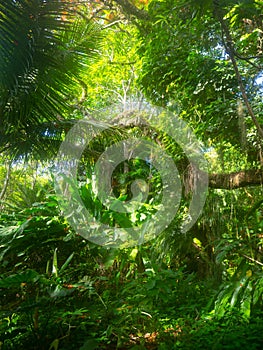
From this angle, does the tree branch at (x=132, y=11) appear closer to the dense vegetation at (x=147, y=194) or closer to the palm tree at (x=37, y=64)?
the dense vegetation at (x=147, y=194)

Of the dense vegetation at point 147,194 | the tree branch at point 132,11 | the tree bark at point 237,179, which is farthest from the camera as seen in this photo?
the tree branch at point 132,11

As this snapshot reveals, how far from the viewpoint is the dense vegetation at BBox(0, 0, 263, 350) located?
5.96 feet

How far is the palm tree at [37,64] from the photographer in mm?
2480

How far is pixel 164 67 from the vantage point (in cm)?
380

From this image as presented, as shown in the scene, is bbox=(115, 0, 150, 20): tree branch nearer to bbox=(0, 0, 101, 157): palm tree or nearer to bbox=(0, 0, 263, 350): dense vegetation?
bbox=(0, 0, 263, 350): dense vegetation

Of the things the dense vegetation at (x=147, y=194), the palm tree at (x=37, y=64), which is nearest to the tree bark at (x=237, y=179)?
the dense vegetation at (x=147, y=194)

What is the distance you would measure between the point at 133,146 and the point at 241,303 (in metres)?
2.88

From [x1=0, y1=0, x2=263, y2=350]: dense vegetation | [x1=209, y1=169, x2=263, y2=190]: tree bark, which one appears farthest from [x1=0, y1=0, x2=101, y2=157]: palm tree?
[x1=209, y1=169, x2=263, y2=190]: tree bark

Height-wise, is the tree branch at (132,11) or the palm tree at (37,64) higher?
the tree branch at (132,11)

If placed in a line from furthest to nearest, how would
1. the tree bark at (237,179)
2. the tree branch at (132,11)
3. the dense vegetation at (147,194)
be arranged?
the tree branch at (132,11) → the tree bark at (237,179) → the dense vegetation at (147,194)

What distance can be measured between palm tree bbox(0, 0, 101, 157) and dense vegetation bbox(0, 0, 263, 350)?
13 mm

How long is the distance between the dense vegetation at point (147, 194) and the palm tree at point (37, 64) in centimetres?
1

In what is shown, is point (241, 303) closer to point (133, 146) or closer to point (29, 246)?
point (29, 246)

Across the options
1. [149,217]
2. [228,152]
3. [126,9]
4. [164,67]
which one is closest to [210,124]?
[228,152]
